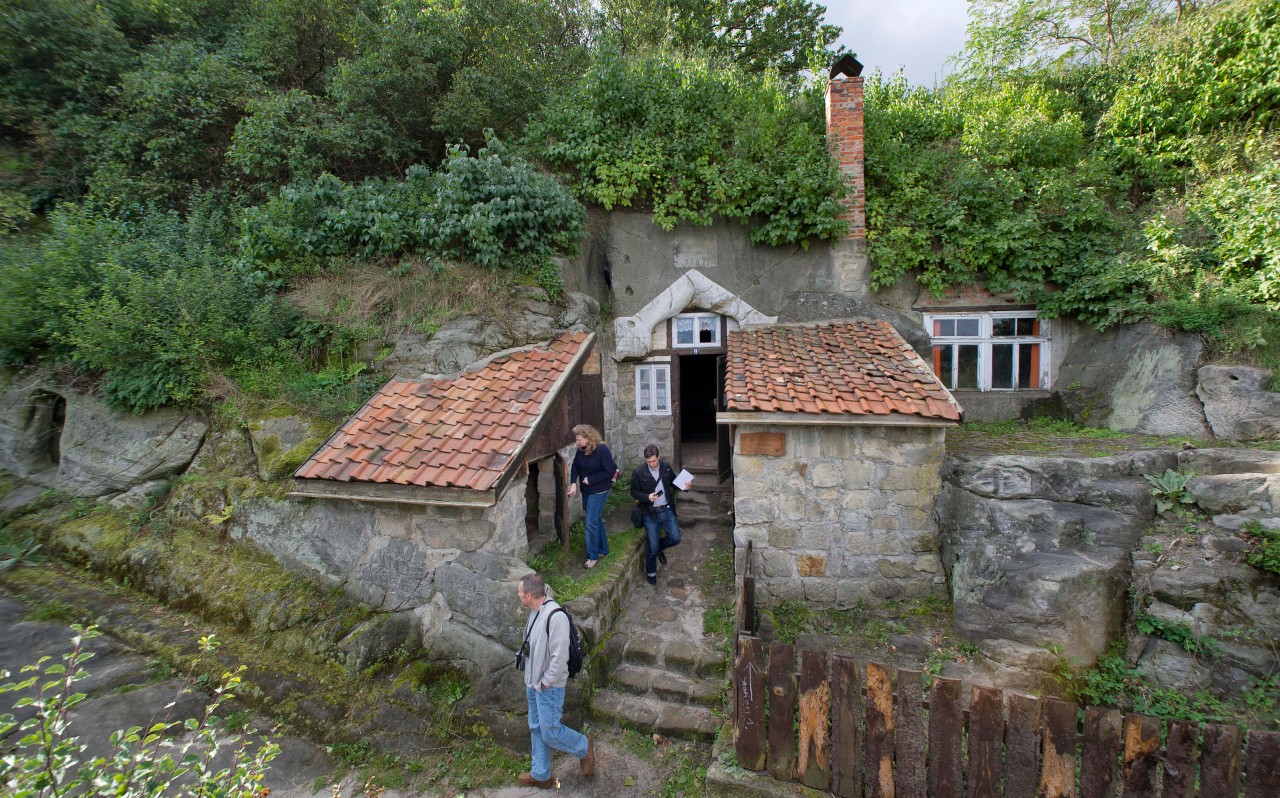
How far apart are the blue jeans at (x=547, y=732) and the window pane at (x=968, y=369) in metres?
7.76

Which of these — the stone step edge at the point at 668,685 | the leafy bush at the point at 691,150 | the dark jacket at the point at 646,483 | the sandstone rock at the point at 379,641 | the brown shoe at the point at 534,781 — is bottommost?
the brown shoe at the point at 534,781

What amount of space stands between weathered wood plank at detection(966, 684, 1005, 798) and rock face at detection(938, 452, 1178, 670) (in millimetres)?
2181

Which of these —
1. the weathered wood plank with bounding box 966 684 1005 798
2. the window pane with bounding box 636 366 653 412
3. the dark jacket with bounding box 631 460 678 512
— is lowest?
the weathered wood plank with bounding box 966 684 1005 798

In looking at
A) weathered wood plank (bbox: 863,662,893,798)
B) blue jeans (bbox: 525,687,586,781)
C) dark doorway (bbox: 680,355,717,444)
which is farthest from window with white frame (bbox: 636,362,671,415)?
weathered wood plank (bbox: 863,662,893,798)

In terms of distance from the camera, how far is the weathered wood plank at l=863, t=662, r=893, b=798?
10.7 feet

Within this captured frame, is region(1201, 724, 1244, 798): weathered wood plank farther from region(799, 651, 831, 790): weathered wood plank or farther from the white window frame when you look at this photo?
the white window frame

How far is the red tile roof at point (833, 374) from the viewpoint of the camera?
5.50 meters

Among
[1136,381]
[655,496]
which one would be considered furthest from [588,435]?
[1136,381]

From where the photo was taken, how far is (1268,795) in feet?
8.75

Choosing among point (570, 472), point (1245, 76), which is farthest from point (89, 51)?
point (1245, 76)

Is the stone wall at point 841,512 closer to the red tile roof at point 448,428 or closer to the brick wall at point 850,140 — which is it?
the red tile roof at point 448,428

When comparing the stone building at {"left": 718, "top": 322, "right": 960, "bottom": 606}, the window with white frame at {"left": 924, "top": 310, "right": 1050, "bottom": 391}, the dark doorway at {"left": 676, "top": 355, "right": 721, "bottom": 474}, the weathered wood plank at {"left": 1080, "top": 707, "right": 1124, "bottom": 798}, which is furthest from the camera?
the dark doorway at {"left": 676, "top": 355, "right": 721, "bottom": 474}

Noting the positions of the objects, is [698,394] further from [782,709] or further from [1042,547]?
[782,709]

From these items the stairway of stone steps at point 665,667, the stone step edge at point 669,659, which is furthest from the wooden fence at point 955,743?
the stone step edge at point 669,659
